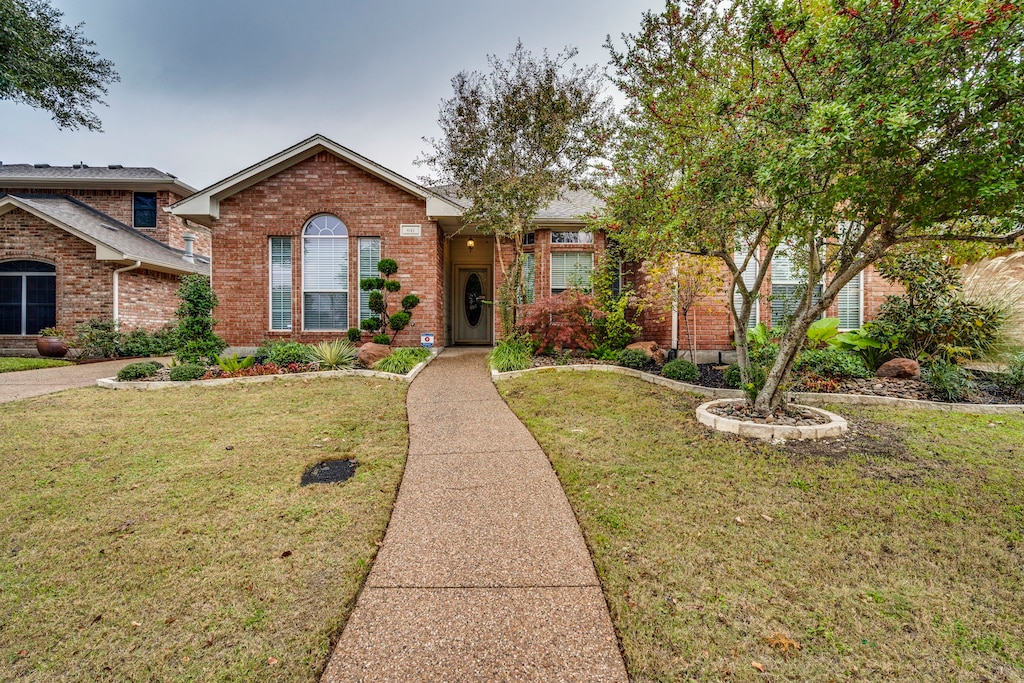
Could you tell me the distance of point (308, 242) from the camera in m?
10.1

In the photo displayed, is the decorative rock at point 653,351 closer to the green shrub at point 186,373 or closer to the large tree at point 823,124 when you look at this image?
the large tree at point 823,124

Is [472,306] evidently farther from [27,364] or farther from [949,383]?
[27,364]

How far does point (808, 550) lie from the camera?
8.25 ft

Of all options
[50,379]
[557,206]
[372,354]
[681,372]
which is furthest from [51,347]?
[681,372]

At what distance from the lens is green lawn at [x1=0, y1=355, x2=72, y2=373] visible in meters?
9.35

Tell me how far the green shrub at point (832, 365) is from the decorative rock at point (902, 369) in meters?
0.28

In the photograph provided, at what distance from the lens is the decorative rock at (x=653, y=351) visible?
8734mm

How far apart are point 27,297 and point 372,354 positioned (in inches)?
→ 442

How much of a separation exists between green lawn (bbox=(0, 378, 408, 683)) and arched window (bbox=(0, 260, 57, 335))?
32.9 ft

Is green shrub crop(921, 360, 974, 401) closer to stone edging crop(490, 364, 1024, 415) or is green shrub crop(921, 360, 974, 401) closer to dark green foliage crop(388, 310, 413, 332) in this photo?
stone edging crop(490, 364, 1024, 415)

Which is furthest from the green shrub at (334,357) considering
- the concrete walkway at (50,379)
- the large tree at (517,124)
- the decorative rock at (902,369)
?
the decorative rock at (902,369)

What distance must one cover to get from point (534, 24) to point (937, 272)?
10.0 metres

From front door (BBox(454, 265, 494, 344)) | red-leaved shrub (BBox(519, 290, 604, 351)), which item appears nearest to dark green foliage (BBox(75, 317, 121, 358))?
front door (BBox(454, 265, 494, 344))

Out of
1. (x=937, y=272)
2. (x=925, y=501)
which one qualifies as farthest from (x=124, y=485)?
(x=937, y=272)
